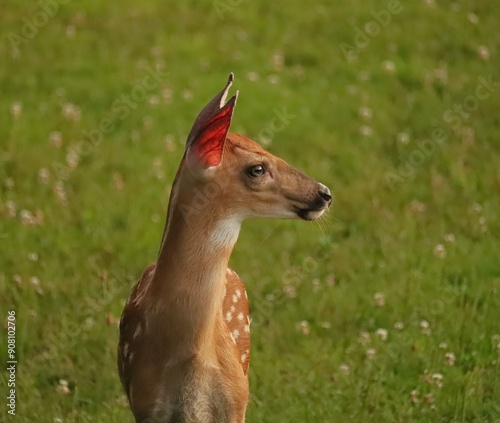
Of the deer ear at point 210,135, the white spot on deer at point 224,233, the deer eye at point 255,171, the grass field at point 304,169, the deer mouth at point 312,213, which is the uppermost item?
the deer ear at point 210,135

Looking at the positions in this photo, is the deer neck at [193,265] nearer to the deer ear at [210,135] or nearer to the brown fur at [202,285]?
the brown fur at [202,285]

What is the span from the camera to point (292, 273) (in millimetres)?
8859

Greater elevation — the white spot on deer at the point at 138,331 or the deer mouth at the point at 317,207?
the deer mouth at the point at 317,207

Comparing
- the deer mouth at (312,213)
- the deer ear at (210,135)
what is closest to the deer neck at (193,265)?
the deer ear at (210,135)

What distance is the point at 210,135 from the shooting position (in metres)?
5.00

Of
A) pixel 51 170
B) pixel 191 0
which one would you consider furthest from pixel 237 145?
pixel 191 0

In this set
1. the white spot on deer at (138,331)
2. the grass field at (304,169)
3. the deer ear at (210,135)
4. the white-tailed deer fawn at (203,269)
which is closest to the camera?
the deer ear at (210,135)

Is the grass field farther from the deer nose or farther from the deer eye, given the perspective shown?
the deer eye

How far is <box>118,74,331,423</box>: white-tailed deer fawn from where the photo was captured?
202 inches

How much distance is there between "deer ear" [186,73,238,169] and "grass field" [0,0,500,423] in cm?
179

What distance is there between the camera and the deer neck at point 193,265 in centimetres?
515

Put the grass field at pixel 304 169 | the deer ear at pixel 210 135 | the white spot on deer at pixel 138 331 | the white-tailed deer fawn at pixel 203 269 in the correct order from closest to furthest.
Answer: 1. the deer ear at pixel 210 135
2. the white-tailed deer fawn at pixel 203 269
3. the white spot on deer at pixel 138 331
4. the grass field at pixel 304 169

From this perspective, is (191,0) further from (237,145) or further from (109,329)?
(237,145)

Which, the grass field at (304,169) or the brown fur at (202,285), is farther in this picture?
the grass field at (304,169)
